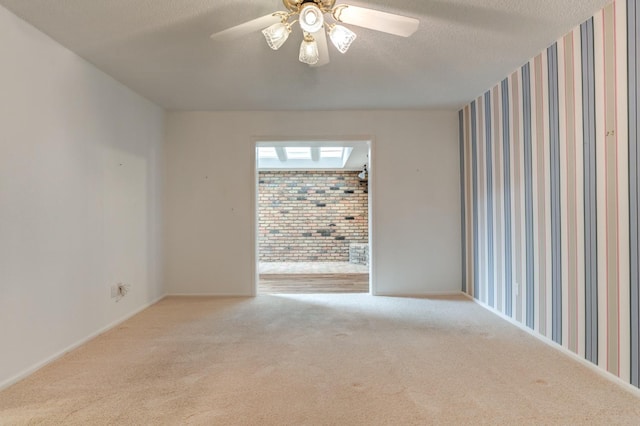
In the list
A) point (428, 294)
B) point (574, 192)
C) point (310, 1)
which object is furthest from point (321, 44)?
point (428, 294)

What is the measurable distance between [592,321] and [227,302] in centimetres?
317

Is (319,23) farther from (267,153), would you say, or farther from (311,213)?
(311,213)

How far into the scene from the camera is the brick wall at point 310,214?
8.03m

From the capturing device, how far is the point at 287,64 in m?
2.81

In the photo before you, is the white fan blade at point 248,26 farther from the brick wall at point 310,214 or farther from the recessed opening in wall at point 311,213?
the brick wall at point 310,214

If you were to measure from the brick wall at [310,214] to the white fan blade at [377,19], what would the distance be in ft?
20.6

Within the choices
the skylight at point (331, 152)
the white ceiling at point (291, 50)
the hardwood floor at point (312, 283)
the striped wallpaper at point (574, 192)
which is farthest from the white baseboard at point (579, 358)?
the skylight at point (331, 152)

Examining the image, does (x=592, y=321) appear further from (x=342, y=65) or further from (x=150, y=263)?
(x=150, y=263)

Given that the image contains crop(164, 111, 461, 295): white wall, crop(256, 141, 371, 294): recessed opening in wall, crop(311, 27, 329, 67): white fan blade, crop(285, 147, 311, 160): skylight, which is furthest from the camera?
crop(256, 141, 371, 294): recessed opening in wall

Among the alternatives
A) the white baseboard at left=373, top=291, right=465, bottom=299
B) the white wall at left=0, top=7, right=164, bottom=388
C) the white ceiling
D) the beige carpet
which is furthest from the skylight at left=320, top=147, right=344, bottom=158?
the beige carpet

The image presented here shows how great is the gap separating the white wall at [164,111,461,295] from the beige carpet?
1026 millimetres

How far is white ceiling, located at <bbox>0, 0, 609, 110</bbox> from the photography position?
2.05 meters

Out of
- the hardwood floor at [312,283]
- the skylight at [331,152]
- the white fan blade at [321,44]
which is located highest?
the skylight at [331,152]

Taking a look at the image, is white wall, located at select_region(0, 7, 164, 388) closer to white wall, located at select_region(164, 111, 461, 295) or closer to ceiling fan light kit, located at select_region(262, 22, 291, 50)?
white wall, located at select_region(164, 111, 461, 295)
